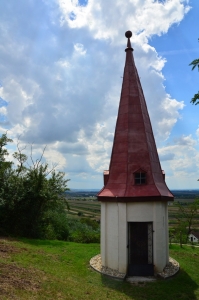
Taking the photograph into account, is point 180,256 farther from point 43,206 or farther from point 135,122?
point 43,206

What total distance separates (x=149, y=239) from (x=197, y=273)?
2.59m

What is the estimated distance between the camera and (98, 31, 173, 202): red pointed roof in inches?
448

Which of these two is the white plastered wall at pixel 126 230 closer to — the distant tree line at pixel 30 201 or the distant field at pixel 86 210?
the distant tree line at pixel 30 201

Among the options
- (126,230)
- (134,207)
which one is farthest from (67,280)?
(134,207)

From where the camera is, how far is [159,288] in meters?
9.71

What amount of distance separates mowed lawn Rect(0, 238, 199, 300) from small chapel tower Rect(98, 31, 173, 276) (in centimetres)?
105

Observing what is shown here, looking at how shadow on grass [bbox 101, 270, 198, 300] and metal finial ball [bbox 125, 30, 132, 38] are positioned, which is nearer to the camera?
shadow on grass [bbox 101, 270, 198, 300]

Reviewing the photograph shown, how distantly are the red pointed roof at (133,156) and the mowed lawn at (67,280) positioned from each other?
316 centimetres

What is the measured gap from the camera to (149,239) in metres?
11.5


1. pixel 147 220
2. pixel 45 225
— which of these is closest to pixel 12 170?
pixel 45 225

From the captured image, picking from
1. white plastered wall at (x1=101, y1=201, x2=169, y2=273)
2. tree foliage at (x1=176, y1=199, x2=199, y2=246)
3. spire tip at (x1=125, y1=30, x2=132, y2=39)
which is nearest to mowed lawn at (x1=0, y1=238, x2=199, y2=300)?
white plastered wall at (x1=101, y1=201, x2=169, y2=273)

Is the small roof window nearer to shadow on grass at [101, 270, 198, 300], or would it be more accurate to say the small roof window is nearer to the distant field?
shadow on grass at [101, 270, 198, 300]

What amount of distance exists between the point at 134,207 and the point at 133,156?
2.33 meters

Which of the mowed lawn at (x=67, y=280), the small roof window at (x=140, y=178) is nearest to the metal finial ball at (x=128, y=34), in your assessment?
the small roof window at (x=140, y=178)
